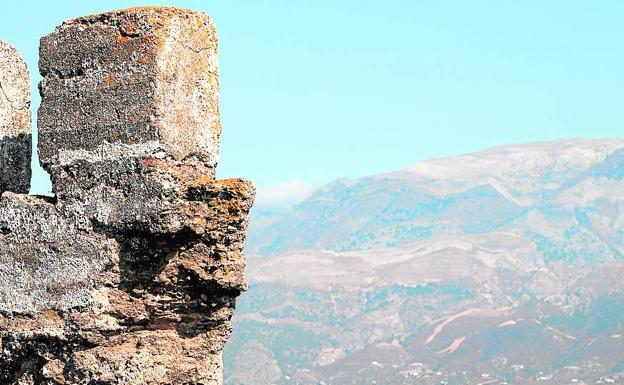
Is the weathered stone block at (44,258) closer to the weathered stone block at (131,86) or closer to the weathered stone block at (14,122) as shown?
the weathered stone block at (131,86)

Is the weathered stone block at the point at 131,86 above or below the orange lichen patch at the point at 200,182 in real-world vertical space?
above

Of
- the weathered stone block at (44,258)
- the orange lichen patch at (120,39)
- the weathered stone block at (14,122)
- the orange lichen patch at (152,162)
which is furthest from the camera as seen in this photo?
the weathered stone block at (14,122)

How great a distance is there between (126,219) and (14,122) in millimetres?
2122

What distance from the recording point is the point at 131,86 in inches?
304

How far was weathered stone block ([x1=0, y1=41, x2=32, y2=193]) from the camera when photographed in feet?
30.8

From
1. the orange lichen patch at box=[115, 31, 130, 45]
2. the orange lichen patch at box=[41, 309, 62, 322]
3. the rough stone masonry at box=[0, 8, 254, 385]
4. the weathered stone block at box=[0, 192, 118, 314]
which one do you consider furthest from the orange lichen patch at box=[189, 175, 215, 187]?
the orange lichen patch at box=[41, 309, 62, 322]

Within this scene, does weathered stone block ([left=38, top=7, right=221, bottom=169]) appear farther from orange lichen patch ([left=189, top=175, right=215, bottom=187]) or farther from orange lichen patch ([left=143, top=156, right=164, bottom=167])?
orange lichen patch ([left=189, top=175, right=215, bottom=187])

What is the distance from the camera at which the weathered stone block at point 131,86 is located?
25.3 ft

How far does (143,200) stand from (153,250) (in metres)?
0.40

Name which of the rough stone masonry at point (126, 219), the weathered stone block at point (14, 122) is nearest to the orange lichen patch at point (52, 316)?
the rough stone masonry at point (126, 219)

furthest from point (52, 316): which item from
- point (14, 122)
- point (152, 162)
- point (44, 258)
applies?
point (14, 122)

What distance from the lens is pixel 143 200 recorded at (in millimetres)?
7770

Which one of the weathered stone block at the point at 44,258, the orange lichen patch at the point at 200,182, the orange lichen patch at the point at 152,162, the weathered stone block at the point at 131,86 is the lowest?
the weathered stone block at the point at 44,258

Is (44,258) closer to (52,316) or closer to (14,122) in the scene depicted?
(52,316)
